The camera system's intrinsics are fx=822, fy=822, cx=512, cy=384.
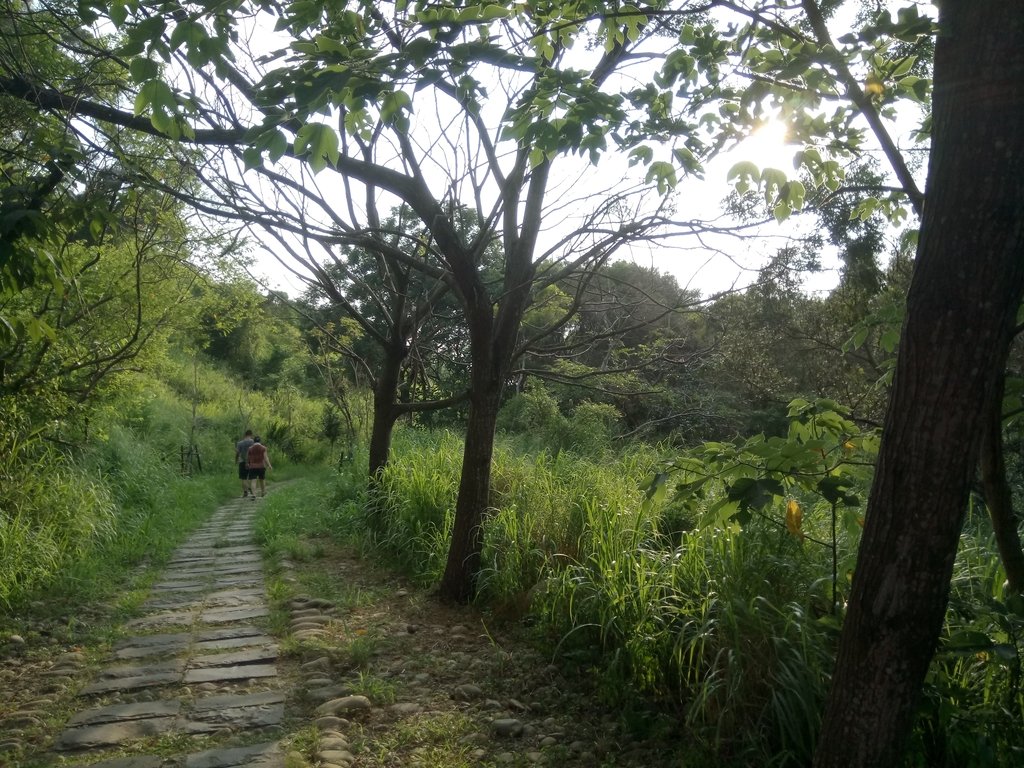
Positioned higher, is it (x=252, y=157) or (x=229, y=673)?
(x=252, y=157)

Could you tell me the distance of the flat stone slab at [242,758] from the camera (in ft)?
13.1

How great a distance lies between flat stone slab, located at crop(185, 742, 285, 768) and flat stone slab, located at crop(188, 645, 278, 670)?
1.35 m

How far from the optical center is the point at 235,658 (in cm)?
558

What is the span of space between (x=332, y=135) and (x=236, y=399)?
2612cm

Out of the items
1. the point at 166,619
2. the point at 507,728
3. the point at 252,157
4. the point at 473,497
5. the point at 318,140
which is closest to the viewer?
the point at 318,140

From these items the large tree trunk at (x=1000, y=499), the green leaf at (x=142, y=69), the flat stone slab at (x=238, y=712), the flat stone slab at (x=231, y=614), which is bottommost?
the flat stone slab at (x=238, y=712)

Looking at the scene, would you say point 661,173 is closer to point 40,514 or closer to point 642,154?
point 642,154

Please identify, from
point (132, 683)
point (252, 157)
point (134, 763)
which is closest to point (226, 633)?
point (132, 683)

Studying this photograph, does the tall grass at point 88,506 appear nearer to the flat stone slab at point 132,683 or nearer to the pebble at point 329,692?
the flat stone slab at point 132,683

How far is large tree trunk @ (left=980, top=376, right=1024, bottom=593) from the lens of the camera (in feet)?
9.30

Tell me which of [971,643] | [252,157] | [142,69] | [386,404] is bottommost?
[971,643]

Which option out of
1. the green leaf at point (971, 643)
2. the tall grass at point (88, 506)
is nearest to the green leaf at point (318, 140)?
the green leaf at point (971, 643)

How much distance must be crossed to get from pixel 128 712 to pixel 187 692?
368 mm

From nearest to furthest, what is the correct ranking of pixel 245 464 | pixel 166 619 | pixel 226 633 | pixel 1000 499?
pixel 1000 499 → pixel 226 633 → pixel 166 619 → pixel 245 464
